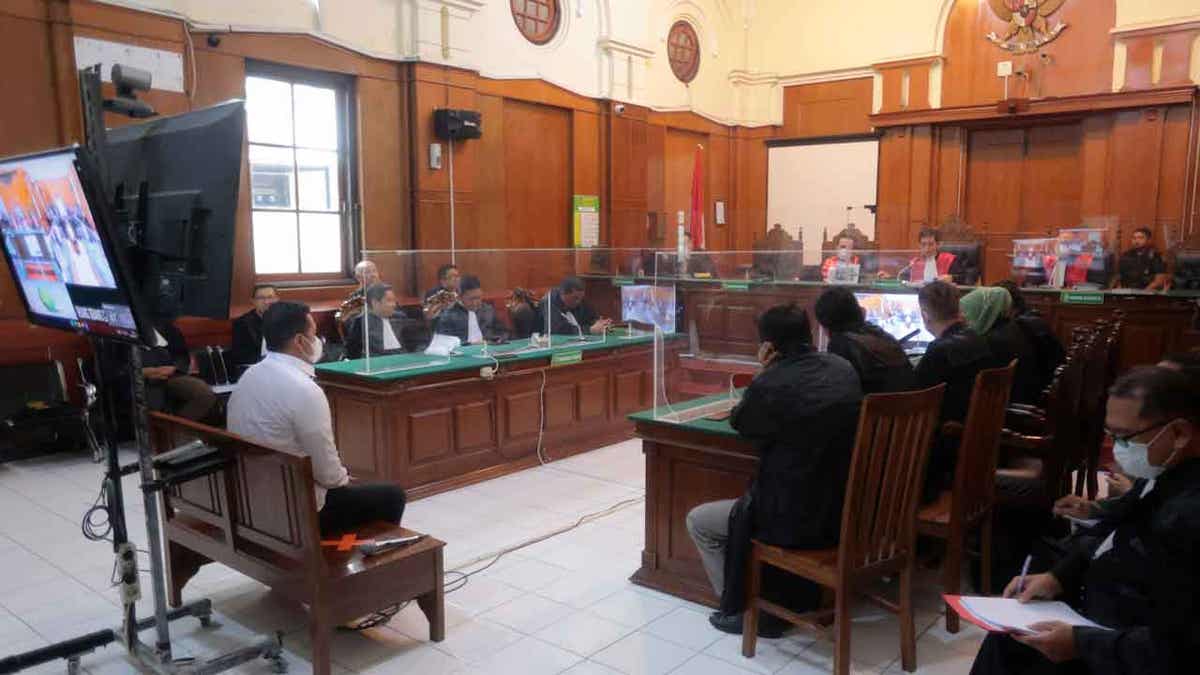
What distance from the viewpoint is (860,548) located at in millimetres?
2555

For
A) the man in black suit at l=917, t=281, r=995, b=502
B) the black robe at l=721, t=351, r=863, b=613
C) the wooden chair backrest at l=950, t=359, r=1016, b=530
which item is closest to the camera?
the black robe at l=721, t=351, r=863, b=613

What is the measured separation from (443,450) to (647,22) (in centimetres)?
709

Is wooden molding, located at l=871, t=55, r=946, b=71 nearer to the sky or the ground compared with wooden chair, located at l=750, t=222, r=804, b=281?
nearer to the sky

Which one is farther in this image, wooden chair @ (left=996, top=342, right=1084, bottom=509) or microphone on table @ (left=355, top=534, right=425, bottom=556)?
wooden chair @ (left=996, top=342, right=1084, bottom=509)

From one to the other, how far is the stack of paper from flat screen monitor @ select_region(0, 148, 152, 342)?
2152mm

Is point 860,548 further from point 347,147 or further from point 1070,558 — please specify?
point 347,147

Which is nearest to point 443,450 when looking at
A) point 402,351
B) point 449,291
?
point 402,351

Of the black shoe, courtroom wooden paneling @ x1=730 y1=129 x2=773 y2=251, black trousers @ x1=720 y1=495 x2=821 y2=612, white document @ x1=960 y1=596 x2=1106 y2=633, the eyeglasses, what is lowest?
the black shoe

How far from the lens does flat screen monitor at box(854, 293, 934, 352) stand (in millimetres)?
5016

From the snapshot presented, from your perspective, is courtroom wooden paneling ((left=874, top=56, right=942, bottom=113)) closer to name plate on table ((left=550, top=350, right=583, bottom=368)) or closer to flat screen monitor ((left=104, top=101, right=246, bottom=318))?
name plate on table ((left=550, top=350, right=583, bottom=368))

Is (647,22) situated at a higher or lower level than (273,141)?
higher

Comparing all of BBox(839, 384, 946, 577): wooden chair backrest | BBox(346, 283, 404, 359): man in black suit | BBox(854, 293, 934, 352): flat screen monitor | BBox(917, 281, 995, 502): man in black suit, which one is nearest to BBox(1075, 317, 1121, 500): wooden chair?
BBox(917, 281, 995, 502): man in black suit

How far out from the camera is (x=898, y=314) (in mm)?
5129

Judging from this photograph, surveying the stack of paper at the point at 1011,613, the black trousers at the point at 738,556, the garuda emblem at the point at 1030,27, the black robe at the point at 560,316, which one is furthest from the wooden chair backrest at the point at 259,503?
the garuda emblem at the point at 1030,27
